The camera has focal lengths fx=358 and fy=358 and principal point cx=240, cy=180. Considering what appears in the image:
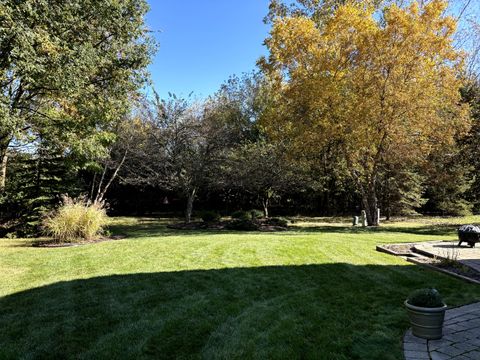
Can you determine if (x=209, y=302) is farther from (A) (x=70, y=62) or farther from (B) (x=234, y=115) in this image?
(B) (x=234, y=115)

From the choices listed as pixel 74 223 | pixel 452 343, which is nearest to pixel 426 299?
pixel 452 343

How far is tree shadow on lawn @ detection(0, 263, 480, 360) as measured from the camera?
3.41 m

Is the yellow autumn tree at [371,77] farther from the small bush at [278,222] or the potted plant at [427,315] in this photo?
the potted plant at [427,315]

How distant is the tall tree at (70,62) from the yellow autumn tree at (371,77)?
6115mm

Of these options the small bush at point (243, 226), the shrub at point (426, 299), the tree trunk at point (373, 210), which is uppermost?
the tree trunk at point (373, 210)

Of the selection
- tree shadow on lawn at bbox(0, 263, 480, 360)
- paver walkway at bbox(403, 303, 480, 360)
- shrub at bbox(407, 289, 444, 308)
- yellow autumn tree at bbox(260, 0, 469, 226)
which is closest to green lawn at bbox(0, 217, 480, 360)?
tree shadow on lawn at bbox(0, 263, 480, 360)

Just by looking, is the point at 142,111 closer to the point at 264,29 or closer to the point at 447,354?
the point at 264,29

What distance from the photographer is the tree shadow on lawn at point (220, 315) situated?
11.2ft

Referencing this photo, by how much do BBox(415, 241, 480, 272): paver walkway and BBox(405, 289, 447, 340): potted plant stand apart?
3.66 meters

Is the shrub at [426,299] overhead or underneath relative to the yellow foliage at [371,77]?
underneath

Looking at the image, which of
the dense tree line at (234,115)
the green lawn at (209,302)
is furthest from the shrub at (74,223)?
the dense tree line at (234,115)

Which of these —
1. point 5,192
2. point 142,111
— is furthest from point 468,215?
point 5,192

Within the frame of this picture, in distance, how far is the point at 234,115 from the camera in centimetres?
2150

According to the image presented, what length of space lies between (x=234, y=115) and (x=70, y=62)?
1322 cm
